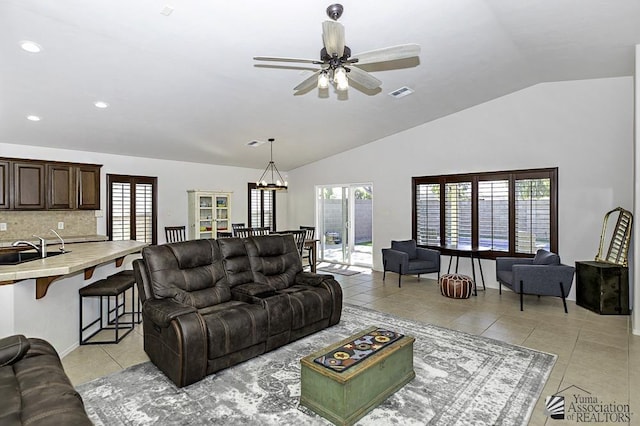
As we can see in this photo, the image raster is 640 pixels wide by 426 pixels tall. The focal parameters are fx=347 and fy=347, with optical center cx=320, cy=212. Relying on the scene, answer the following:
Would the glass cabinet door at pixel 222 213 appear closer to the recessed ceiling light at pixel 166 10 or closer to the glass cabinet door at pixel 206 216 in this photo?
the glass cabinet door at pixel 206 216

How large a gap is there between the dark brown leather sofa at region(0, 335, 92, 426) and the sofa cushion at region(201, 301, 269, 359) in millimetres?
1064

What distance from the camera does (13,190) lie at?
5434mm

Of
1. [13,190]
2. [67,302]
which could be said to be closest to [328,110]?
[67,302]

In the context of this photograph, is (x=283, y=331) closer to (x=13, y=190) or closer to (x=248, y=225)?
(x=13, y=190)

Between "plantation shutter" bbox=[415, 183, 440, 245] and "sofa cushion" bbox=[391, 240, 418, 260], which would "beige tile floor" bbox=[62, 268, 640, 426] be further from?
"plantation shutter" bbox=[415, 183, 440, 245]

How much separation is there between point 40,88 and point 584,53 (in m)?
6.52

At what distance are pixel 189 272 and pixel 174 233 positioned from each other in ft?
14.7

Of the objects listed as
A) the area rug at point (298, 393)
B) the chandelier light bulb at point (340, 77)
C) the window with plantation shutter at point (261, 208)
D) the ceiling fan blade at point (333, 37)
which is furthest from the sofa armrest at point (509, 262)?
the window with plantation shutter at point (261, 208)

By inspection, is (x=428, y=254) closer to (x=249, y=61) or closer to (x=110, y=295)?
(x=249, y=61)

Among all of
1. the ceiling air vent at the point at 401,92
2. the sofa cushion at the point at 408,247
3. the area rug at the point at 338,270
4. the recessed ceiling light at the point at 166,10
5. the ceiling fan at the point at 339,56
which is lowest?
the area rug at the point at 338,270

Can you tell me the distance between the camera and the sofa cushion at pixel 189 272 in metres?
3.27

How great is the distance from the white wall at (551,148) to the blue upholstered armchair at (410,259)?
58 centimetres

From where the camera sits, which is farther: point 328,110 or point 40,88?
point 328,110

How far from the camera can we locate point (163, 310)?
2914 mm
